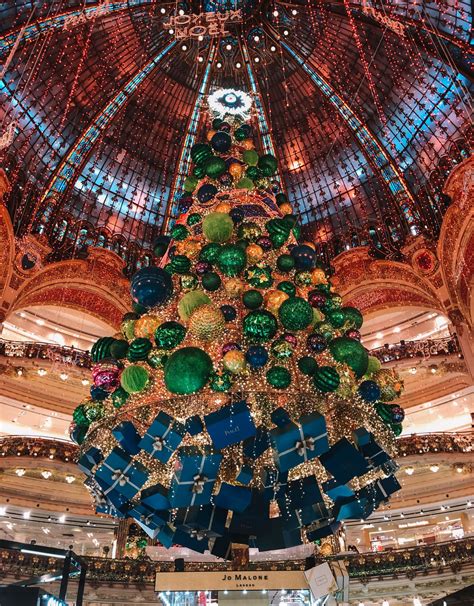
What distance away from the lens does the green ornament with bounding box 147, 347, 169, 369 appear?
411cm

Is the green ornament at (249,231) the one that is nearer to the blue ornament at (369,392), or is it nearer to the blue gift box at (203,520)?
the blue ornament at (369,392)

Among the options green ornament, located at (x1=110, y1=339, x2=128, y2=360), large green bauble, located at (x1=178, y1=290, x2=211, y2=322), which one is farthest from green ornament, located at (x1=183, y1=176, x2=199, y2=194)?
green ornament, located at (x1=110, y1=339, x2=128, y2=360)

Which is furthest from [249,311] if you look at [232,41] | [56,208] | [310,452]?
[232,41]

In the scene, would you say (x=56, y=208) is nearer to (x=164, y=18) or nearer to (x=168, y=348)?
(x=164, y=18)

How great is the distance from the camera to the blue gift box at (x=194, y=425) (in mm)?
3971

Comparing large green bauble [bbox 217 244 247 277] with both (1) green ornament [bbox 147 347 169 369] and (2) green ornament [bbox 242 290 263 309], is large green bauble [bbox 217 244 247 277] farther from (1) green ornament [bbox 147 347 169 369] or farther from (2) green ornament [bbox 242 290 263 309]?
(1) green ornament [bbox 147 347 169 369]

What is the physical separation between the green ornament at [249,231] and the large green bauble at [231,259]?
42cm

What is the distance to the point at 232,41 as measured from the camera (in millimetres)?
19922

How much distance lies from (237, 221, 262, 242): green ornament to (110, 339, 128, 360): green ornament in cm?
157

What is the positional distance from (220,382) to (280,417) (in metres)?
0.57

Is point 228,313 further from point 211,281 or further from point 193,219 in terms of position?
point 193,219

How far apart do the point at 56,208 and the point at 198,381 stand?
57.7 feet

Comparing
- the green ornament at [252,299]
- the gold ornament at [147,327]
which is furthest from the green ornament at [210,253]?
the gold ornament at [147,327]

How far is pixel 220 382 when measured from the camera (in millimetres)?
3857
